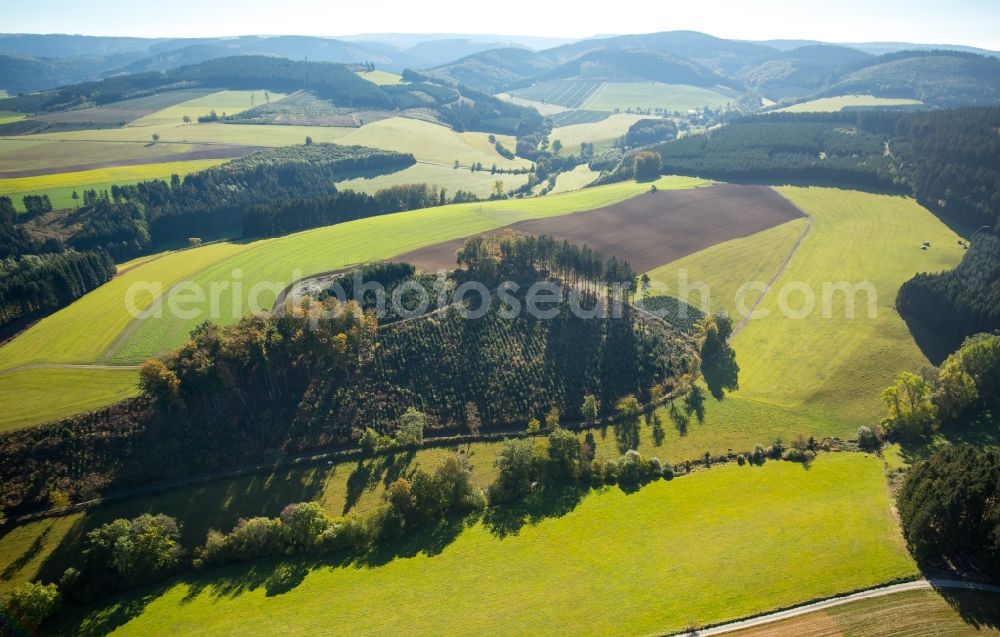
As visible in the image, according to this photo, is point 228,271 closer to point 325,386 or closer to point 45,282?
point 45,282

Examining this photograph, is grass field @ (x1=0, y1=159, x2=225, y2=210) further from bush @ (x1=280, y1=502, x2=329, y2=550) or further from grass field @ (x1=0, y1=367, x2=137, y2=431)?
bush @ (x1=280, y1=502, x2=329, y2=550)

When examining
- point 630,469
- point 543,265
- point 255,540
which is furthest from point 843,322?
point 255,540

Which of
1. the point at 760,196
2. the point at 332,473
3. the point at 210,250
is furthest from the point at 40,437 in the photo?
the point at 760,196

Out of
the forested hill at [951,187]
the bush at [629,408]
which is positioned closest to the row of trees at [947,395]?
the forested hill at [951,187]

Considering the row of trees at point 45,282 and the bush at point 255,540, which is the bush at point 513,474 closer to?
the bush at point 255,540

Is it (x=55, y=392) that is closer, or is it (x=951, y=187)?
(x=55, y=392)
